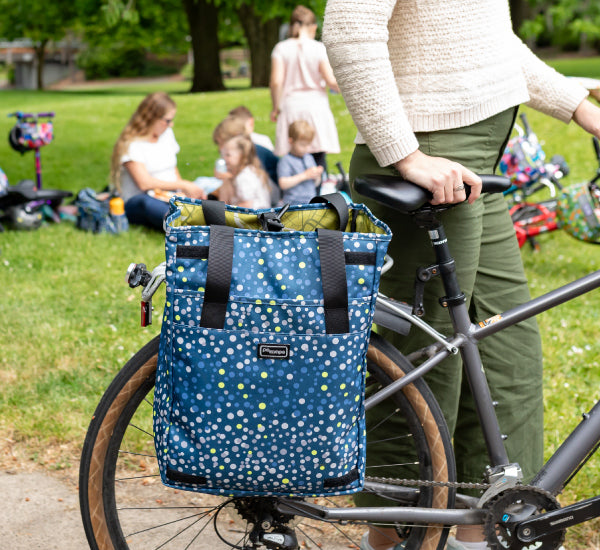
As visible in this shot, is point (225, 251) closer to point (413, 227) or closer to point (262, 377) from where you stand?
point (262, 377)

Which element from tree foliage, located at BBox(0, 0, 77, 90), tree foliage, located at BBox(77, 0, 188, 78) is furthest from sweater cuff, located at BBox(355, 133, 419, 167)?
tree foliage, located at BBox(0, 0, 77, 90)

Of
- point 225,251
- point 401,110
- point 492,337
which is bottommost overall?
point 492,337

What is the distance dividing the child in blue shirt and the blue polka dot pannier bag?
5.68 metres

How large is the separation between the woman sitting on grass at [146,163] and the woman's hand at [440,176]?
5.69 m

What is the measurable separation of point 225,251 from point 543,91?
129 centimetres

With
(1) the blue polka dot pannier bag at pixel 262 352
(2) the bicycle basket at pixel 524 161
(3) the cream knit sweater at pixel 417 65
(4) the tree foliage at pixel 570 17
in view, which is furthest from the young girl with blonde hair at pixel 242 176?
(4) the tree foliage at pixel 570 17

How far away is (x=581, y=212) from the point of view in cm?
611

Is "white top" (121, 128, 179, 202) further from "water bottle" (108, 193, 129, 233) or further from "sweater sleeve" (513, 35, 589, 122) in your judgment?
"sweater sleeve" (513, 35, 589, 122)

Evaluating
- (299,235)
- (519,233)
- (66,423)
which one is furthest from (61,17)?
(299,235)

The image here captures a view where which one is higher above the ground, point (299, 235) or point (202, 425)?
point (299, 235)

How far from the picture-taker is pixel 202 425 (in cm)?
193

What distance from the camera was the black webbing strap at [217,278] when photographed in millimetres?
1850

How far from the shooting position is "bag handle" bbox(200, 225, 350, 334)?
1851mm

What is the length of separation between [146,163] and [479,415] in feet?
19.6
